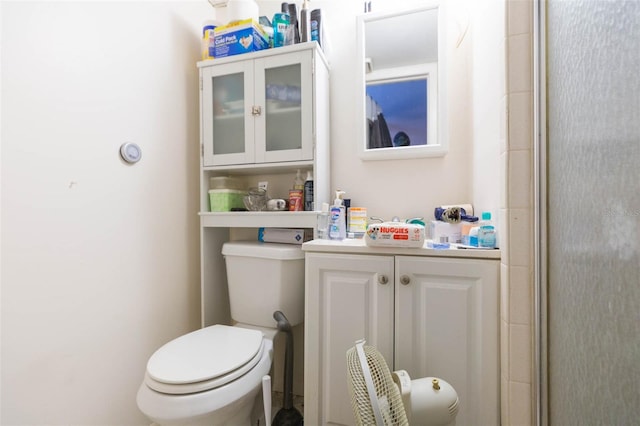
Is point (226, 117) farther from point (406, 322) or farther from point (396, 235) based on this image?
point (406, 322)

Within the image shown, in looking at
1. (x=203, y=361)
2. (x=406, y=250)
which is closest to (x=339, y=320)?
(x=406, y=250)

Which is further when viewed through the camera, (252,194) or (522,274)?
(252,194)

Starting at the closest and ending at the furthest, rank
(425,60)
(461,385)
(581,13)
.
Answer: (581,13)
(461,385)
(425,60)

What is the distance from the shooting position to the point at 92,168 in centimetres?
94

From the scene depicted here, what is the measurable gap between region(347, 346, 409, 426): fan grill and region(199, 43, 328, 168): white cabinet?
31.3 inches

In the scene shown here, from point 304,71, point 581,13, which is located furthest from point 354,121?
point 581,13

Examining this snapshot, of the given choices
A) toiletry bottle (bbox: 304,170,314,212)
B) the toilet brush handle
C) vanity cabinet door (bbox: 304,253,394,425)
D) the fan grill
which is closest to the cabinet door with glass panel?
toiletry bottle (bbox: 304,170,314,212)

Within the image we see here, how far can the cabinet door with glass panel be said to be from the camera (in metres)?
1.16

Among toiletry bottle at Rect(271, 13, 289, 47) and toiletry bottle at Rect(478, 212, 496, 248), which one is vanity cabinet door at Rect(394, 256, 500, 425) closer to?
toiletry bottle at Rect(478, 212, 496, 248)

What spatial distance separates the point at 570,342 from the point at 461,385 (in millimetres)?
362

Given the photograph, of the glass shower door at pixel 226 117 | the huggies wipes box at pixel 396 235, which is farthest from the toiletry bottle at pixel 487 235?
the glass shower door at pixel 226 117

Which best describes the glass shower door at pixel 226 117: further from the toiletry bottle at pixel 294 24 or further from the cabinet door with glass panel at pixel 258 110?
the toiletry bottle at pixel 294 24

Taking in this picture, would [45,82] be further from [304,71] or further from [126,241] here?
Result: [304,71]

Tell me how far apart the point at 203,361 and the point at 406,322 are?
654 millimetres
